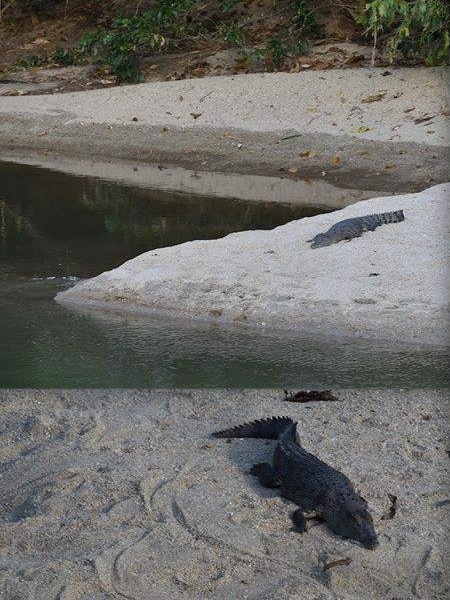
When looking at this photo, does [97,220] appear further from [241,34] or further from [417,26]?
[241,34]

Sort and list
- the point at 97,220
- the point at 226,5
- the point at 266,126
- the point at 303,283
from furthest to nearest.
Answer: the point at 226,5, the point at 266,126, the point at 97,220, the point at 303,283

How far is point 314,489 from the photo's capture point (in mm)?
4848

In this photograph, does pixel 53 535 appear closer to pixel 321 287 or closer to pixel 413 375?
pixel 413 375

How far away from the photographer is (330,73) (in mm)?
16812

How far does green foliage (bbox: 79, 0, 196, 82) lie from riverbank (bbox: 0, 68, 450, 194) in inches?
25.7

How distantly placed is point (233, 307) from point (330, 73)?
9.38 metres

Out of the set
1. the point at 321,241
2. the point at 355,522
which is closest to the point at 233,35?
the point at 321,241

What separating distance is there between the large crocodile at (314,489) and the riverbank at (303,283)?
2542mm

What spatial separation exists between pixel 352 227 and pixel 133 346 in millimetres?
2621

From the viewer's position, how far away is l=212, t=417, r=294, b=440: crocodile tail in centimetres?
560

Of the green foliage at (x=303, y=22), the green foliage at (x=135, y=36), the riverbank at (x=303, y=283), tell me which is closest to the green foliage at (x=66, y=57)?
the green foliage at (x=135, y=36)

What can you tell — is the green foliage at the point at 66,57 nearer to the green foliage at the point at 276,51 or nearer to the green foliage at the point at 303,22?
the green foliage at the point at 276,51

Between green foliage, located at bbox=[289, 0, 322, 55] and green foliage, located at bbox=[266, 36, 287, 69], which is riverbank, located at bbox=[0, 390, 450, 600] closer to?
green foliage, located at bbox=[266, 36, 287, 69]

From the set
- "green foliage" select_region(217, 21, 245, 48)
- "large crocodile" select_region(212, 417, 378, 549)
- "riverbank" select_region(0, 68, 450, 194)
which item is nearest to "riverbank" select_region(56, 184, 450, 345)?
"large crocodile" select_region(212, 417, 378, 549)
